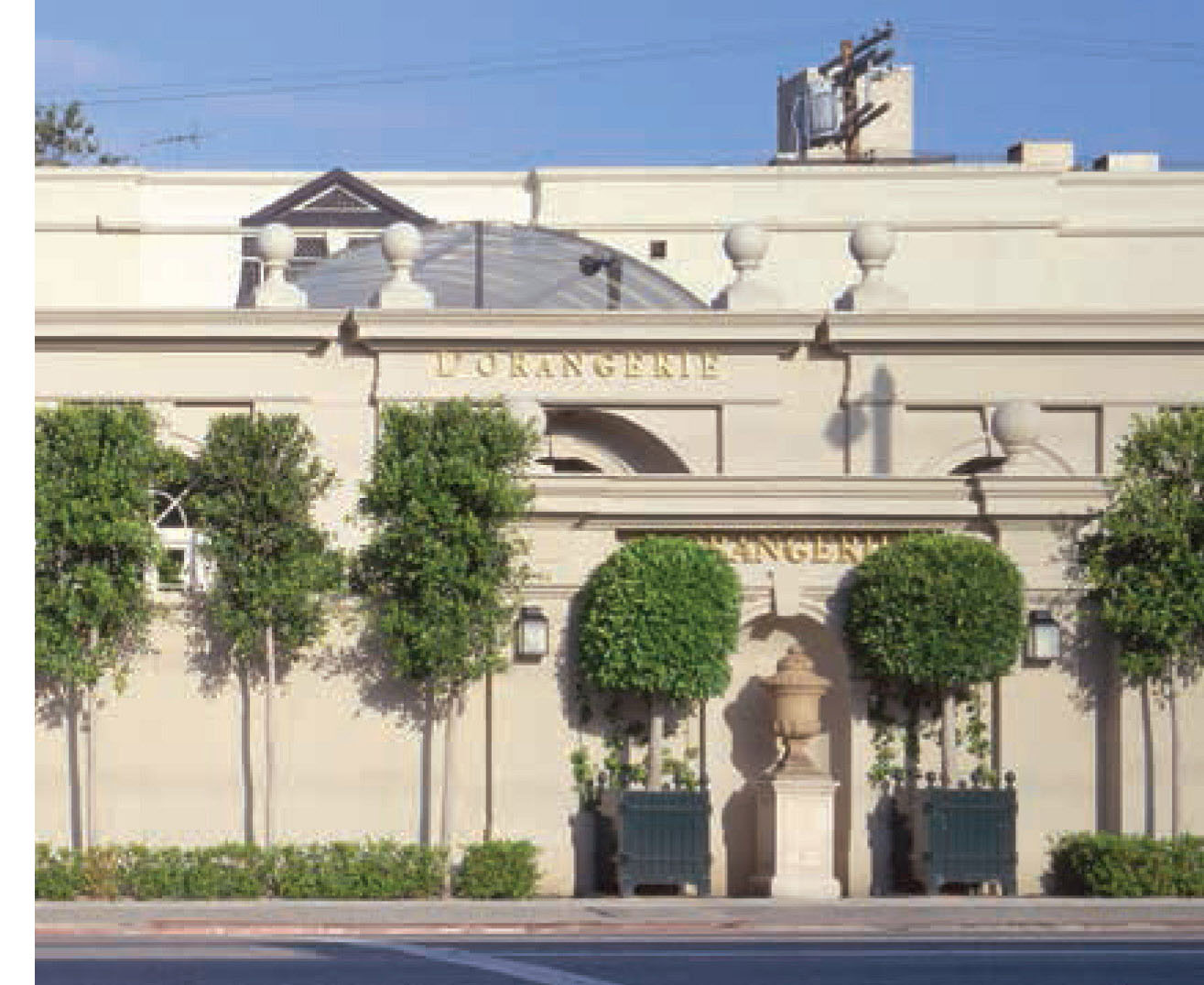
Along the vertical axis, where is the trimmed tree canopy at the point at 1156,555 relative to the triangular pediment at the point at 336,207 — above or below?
below

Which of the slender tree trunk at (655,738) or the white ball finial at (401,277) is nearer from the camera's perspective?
the slender tree trunk at (655,738)

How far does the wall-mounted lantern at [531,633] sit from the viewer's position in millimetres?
23891

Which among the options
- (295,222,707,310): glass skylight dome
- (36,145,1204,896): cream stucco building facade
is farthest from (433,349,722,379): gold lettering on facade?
(295,222,707,310): glass skylight dome

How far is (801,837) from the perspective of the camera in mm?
23781

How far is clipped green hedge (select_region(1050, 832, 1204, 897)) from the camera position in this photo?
23188 mm

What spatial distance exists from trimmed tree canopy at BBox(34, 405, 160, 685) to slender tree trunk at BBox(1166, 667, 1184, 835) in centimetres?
975

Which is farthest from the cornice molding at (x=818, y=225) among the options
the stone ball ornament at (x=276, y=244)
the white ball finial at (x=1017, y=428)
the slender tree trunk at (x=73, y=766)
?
Answer: the slender tree trunk at (x=73, y=766)

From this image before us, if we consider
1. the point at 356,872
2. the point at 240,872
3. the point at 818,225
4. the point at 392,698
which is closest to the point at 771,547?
the point at 392,698

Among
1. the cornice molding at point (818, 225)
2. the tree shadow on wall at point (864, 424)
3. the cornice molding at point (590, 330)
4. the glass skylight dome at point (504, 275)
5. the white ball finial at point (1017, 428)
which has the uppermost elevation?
the cornice molding at point (818, 225)

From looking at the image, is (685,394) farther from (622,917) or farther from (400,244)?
(622,917)

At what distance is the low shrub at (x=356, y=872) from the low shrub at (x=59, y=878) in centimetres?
175

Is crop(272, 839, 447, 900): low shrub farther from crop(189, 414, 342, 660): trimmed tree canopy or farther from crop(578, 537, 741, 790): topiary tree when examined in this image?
crop(578, 537, 741, 790): topiary tree

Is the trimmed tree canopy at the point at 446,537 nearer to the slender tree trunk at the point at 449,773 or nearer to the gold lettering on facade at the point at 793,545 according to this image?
the slender tree trunk at the point at 449,773

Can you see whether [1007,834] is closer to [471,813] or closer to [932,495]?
[932,495]
